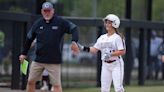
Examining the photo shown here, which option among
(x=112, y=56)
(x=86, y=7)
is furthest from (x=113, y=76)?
(x=86, y=7)

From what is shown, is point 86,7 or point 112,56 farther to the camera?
point 86,7

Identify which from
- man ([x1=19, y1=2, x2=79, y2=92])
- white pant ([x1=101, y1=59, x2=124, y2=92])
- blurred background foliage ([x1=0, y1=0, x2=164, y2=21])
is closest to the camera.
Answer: man ([x1=19, y1=2, x2=79, y2=92])

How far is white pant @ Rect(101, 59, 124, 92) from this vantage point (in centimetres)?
1023

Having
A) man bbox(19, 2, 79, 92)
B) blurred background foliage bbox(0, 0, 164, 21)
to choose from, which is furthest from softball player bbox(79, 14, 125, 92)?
blurred background foliage bbox(0, 0, 164, 21)

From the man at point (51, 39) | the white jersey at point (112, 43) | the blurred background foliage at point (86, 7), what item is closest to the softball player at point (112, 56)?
the white jersey at point (112, 43)

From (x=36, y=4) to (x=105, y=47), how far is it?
519cm

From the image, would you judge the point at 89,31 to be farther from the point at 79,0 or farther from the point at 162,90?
the point at 162,90

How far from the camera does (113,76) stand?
10.3 m

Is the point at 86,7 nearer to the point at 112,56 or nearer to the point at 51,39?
the point at 112,56

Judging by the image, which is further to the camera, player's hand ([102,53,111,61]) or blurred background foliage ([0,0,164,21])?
blurred background foliage ([0,0,164,21])

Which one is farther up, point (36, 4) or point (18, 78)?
point (36, 4)

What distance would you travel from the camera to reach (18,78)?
1441 centimetres

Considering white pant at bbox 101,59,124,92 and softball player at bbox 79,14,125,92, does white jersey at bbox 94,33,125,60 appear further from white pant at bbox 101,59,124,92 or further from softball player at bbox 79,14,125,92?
white pant at bbox 101,59,124,92

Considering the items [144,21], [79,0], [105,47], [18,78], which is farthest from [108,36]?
[144,21]
